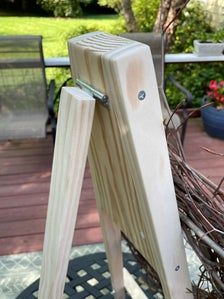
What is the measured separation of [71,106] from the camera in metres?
0.78

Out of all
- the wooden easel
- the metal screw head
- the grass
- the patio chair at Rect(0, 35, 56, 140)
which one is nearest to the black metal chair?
the wooden easel

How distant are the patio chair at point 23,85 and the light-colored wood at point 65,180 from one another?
7.32 feet

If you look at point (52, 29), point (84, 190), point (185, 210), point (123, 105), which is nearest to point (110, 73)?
point (123, 105)

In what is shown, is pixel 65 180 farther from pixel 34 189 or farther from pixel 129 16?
pixel 129 16

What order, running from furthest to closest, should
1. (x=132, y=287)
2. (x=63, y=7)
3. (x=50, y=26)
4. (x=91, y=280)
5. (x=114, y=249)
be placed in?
(x=63, y=7)
(x=50, y=26)
(x=91, y=280)
(x=132, y=287)
(x=114, y=249)

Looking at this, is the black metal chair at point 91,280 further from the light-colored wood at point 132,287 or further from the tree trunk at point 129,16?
the tree trunk at point 129,16

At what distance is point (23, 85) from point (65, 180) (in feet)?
8.57

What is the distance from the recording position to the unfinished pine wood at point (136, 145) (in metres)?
0.67

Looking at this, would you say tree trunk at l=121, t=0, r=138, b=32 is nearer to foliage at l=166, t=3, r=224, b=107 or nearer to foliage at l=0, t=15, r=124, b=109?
foliage at l=166, t=3, r=224, b=107

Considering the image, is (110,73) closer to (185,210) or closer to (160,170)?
(160,170)

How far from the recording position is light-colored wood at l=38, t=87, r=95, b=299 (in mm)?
770

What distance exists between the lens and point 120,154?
795mm

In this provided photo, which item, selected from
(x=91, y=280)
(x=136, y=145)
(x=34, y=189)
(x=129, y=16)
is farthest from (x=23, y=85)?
(x=136, y=145)

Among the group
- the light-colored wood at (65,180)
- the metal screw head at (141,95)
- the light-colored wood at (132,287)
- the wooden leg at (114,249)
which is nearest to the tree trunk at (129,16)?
the light-colored wood at (132,287)
